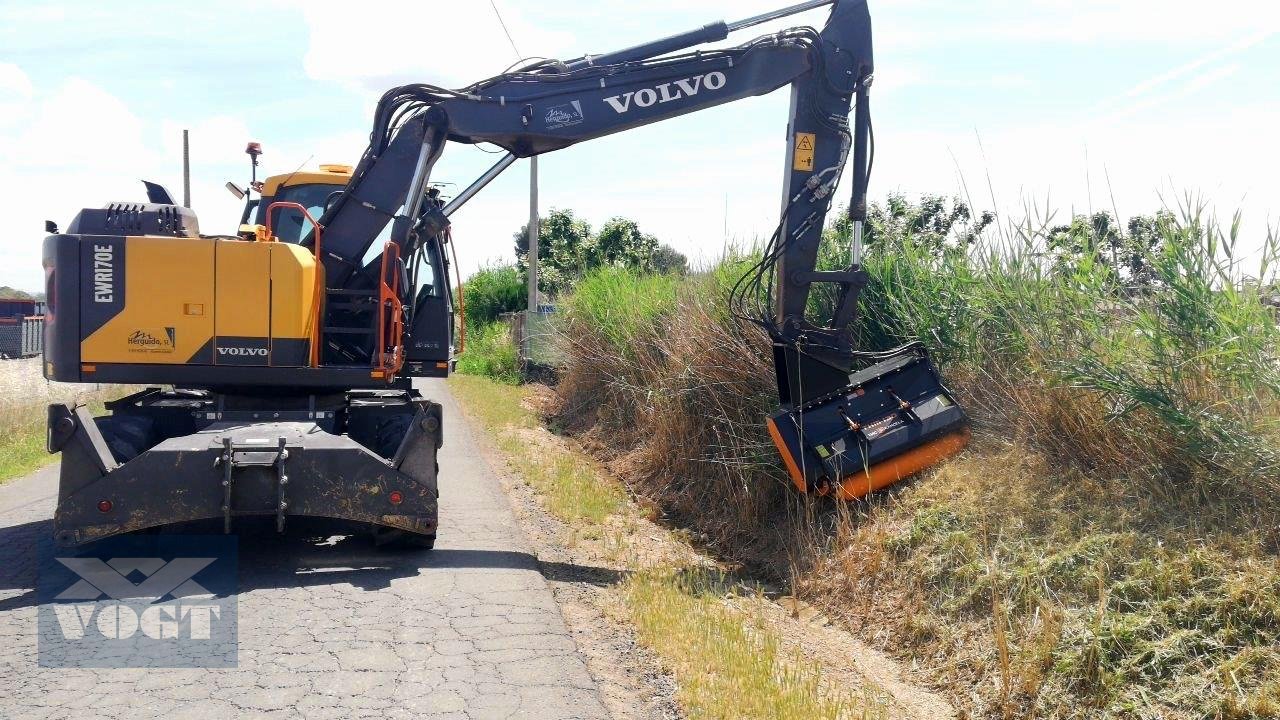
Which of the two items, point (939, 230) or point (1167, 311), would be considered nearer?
point (1167, 311)

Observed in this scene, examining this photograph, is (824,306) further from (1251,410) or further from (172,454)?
(172,454)

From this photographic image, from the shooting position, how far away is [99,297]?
24.5 feet

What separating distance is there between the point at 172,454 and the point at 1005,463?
18.5 feet

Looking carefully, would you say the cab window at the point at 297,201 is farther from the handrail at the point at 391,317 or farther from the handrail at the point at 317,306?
the handrail at the point at 391,317

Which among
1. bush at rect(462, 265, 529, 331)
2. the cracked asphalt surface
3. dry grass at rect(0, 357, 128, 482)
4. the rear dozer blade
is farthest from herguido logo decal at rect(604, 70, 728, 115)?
bush at rect(462, 265, 529, 331)

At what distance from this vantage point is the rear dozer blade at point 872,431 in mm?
7812

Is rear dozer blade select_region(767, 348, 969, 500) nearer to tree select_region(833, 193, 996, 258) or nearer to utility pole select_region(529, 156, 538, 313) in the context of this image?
tree select_region(833, 193, 996, 258)

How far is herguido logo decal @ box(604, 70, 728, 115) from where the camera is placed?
8727 mm

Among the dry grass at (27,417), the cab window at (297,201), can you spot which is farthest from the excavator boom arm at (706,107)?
the dry grass at (27,417)

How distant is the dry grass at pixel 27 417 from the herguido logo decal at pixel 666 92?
6.09 metres

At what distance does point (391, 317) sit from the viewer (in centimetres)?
853

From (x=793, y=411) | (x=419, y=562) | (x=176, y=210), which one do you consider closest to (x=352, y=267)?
(x=176, y=210)

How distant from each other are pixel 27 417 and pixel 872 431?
12457 millimetres

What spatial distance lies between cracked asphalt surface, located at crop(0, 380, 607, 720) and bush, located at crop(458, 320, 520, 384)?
16.4m
